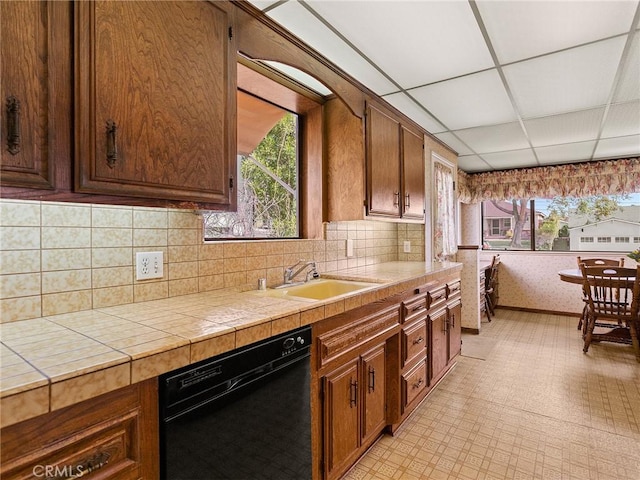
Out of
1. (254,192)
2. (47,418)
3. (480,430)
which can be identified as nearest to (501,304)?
(480,430)

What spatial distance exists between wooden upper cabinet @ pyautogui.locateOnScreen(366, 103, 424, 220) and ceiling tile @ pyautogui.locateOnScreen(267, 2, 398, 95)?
0.25 m

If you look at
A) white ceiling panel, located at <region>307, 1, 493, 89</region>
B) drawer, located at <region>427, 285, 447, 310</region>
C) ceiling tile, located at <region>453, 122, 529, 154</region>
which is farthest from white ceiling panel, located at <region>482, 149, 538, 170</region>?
white ceiling panel, located at <region>307, 1, 493, 89</region>

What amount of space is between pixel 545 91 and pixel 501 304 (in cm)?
405

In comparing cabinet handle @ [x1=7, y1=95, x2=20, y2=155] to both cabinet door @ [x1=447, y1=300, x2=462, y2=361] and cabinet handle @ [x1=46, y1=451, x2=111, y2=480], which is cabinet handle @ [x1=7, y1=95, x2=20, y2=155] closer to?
cabinet handle @ [x1=46, y1=451, x2=111, y2=480]

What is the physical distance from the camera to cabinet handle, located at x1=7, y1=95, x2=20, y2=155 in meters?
0.85

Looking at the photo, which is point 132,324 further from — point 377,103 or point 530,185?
point 530,185

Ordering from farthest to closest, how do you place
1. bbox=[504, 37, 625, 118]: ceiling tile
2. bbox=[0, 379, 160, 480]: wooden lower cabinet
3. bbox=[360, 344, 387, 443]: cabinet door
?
bbox=[504, 37, 625, 118]: ceiling tile, bbox=[360, 344, 387, 443]: cabinet door, bbox=[0, 379, 160, 480]: wooden lower cabinet

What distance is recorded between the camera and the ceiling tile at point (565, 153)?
396 cm

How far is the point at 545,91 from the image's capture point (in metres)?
2.47

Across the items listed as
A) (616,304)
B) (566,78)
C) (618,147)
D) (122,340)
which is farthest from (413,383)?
(618,147)

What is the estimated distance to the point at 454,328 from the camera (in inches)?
121

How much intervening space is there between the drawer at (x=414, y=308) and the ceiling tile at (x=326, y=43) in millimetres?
1513

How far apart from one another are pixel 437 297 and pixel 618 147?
10.9 feet

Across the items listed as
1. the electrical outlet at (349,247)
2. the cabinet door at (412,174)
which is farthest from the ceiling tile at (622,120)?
the electrical outlet at (349,247)
